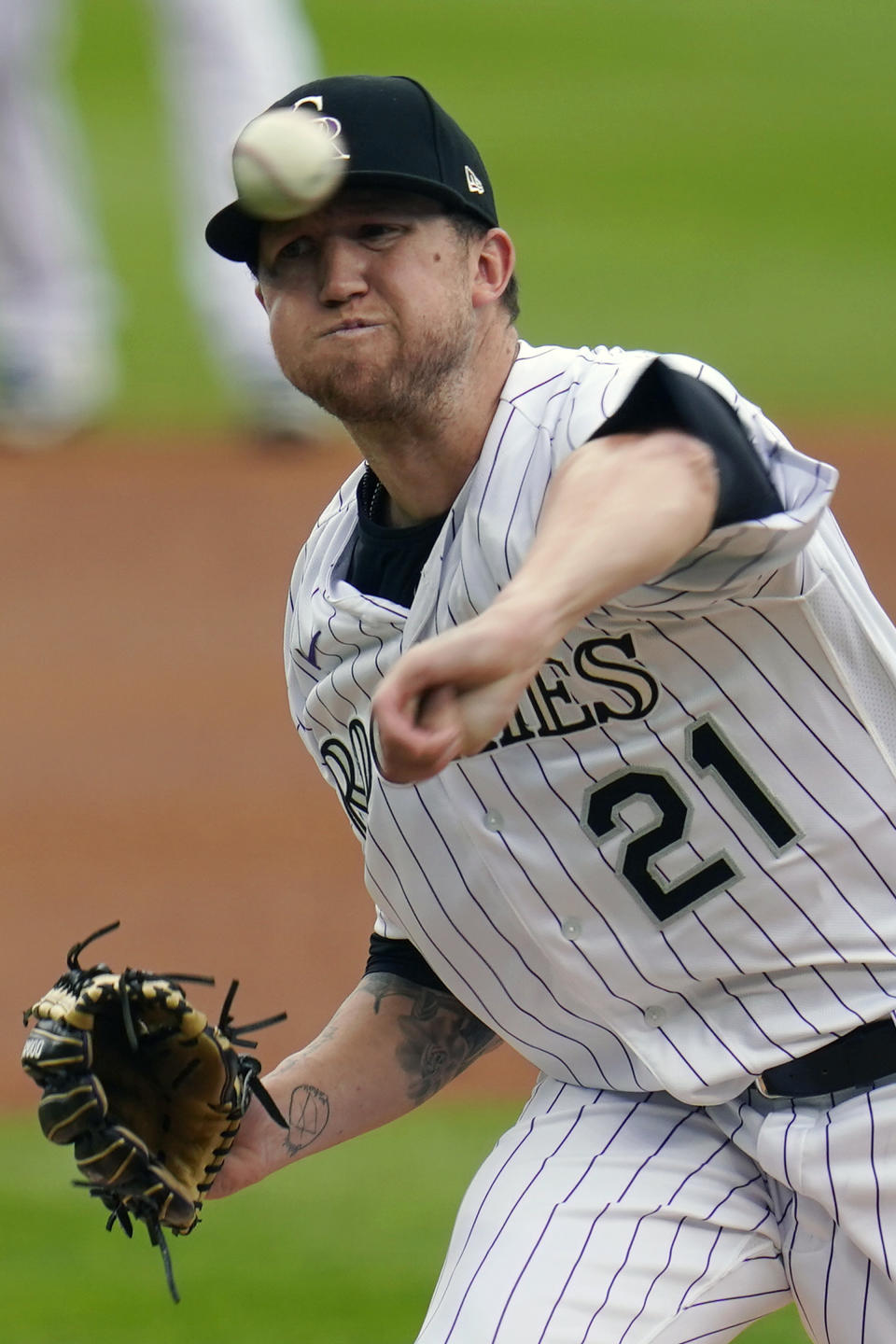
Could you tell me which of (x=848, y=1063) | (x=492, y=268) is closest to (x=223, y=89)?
(x=492, y=268)

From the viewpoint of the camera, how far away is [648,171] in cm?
1493

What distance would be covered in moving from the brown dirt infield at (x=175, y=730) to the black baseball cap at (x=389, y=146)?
3.08 meters

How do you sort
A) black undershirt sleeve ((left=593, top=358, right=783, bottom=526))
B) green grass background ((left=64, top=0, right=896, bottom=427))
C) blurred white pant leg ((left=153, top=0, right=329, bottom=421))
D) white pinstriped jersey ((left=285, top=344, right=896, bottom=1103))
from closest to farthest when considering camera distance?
black undershirt sleeve ((left=593, top=358, right=783, bottom=526)), white pinstriped jersey ((left=285, top=344, right=896, bottom=1103)), blurred white pant leg ((left=153, top=0, right=329, bottom=421)), green grass background ((left=64, top=0, right=896, bottom=427))

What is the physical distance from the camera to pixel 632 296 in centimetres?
1228

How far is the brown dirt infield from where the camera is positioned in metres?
5.70

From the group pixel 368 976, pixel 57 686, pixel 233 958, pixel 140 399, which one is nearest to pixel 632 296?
pixel 140 399

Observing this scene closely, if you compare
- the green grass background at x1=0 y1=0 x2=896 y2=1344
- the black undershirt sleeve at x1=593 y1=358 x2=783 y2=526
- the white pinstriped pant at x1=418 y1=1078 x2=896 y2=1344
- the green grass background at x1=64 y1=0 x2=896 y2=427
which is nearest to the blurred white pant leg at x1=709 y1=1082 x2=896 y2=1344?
the white pinstriped pant at x1=418 y1=1078 x2=896 y2=1344

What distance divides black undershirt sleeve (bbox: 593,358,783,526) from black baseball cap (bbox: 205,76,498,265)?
51cm

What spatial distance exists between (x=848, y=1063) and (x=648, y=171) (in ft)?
43.2

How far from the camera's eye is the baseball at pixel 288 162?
7.54 ft

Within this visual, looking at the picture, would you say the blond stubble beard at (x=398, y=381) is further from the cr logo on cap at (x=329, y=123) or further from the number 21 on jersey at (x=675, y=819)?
the number 21 on jersey at (x=675, y=819)

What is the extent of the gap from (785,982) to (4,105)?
22.5 feet

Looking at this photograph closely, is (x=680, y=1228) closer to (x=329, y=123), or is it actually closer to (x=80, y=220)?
(x=329, y=123)

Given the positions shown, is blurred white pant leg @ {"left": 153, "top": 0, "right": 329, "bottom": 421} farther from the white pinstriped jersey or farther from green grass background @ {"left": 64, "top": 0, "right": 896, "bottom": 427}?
the white pinstriped jersey
